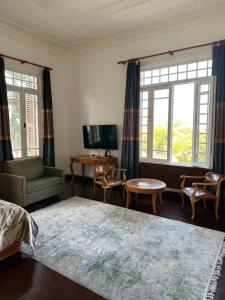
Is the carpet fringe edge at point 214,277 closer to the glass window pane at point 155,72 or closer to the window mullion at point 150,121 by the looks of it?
the window mullion at point 150,121

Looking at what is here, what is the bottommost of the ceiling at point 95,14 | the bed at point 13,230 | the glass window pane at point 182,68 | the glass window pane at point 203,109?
the bed at point 13,230

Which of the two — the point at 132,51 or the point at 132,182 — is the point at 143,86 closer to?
the point at 132,51

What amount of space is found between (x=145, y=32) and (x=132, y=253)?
4.16 meters

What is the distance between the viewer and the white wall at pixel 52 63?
14.2ft

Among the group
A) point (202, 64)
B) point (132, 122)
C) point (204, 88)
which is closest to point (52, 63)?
point (132, 122)

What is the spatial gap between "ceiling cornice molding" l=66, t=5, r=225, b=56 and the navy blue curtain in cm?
59

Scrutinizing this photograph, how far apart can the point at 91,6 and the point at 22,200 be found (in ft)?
11.4

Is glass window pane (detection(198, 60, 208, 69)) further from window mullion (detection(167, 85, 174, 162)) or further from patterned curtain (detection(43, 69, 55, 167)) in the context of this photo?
patterned curtain (detection(43, 69, 55, 167))

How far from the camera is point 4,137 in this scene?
4.13 m

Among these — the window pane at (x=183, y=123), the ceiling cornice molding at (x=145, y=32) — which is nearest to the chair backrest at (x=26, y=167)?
the window pane at (x=183, y=123)

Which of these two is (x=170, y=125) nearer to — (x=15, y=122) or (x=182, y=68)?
(x=182, y=68)

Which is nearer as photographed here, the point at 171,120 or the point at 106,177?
the point at 171,120

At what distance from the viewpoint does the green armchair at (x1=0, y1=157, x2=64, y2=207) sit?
11.8 feet

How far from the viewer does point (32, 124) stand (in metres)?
4.92
